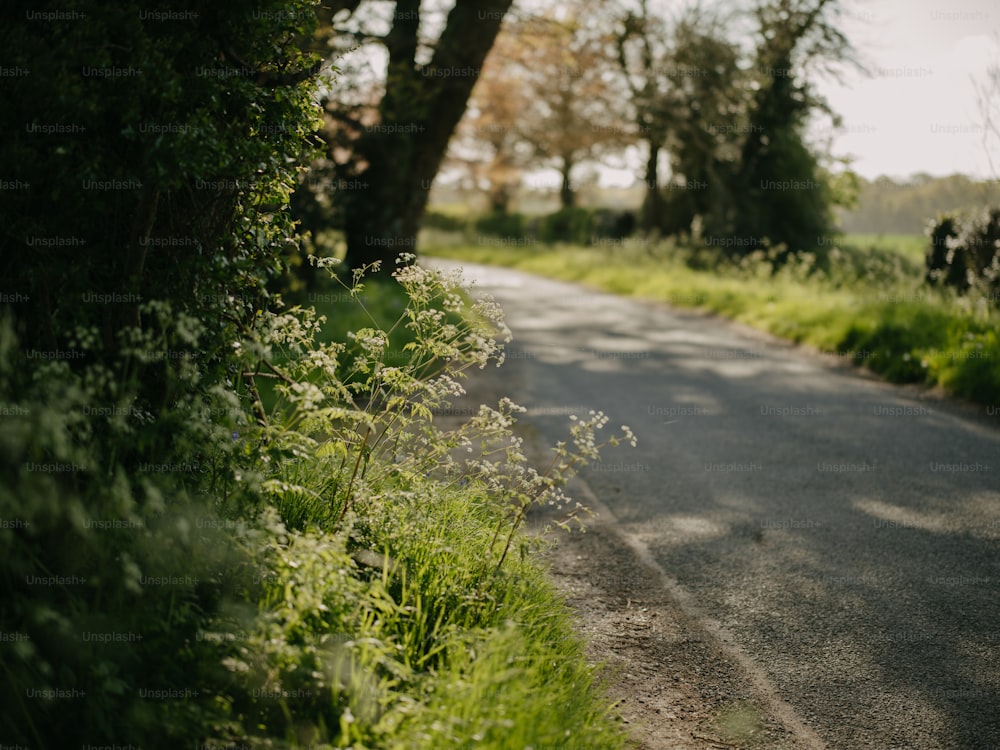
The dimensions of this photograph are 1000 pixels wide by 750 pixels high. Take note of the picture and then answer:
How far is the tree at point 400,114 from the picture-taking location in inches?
543

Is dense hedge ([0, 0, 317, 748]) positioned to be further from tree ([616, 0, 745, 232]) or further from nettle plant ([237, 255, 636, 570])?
tree ([616, 0, 745, 232])

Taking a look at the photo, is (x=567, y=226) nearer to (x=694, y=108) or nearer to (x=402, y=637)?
(x=694, y=108)

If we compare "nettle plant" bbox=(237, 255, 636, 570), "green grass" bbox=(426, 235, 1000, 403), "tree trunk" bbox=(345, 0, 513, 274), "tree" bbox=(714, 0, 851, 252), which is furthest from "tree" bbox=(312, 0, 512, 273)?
"tree" bbox=(714, 0, 851, 252)

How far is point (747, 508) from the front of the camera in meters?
5.82

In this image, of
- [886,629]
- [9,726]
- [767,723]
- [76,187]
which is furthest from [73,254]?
[886,629]

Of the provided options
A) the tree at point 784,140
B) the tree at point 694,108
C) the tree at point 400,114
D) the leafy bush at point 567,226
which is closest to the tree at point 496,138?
the leafy bush at point 567,226

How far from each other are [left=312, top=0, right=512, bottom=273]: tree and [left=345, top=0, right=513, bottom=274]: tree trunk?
17 mm

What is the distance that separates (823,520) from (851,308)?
878 cm

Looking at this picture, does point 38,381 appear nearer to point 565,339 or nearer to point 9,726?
point 9,726

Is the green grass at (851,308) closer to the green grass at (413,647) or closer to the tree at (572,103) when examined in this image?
the green grass at (413,647)

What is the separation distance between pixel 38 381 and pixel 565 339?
37.5 ft

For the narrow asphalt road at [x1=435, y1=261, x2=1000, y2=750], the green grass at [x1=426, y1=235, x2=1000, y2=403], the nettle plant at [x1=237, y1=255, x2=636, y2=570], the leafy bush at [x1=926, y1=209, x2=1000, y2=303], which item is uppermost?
the leafy bush at [x1=926, y1=209, x2=1000, y2=303]

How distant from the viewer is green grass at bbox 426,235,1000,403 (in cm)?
977

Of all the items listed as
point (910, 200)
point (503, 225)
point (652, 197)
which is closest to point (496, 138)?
point (503, 225)
